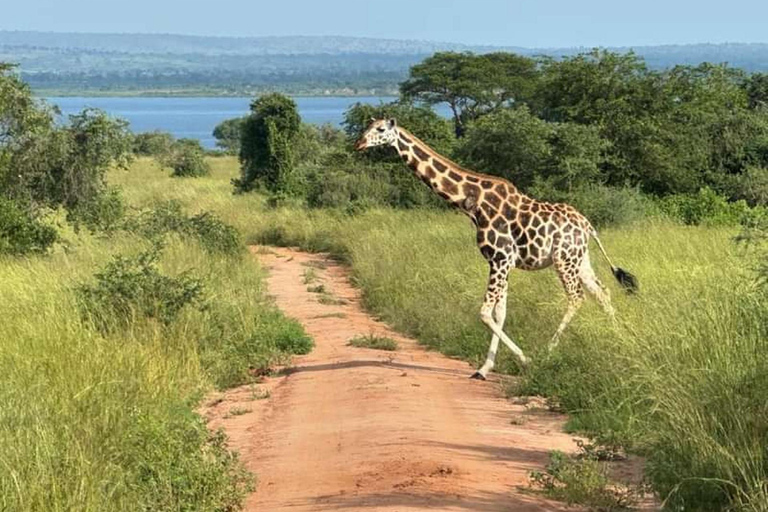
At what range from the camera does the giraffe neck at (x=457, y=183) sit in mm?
11055

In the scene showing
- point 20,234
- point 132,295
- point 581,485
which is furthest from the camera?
point 20,234

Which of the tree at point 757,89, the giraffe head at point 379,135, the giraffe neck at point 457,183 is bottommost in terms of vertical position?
the tree at point 757,89

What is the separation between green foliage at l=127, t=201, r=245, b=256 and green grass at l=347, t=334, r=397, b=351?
5228 mm

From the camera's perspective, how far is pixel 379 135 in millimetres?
11430

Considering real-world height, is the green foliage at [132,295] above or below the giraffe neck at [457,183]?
below

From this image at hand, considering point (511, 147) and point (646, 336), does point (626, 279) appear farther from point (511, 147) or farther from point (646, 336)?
point (511, 147)

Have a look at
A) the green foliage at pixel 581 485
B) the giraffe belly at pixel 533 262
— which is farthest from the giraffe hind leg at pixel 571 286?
the green foliage at pixel 581 485

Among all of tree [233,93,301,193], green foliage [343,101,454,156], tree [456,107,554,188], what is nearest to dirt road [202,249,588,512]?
tree [456,107,554,188]

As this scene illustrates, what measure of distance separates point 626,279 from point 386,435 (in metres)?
4.03

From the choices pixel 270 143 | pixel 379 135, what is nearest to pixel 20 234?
pixel 379 135

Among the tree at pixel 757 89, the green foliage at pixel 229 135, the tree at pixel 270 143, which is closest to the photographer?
the tree at pixel 270 143

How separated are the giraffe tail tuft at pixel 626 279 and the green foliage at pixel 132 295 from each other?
4.04m

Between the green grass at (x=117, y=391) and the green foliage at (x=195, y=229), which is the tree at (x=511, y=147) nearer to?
the green foliage at (x=195, y=229)

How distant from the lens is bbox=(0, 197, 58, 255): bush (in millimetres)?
14867
